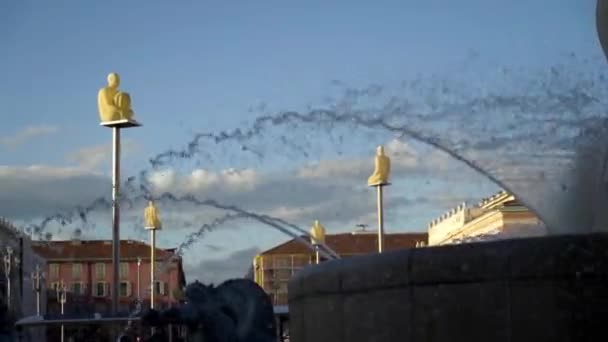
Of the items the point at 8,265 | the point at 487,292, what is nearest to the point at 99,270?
the point at 8,265

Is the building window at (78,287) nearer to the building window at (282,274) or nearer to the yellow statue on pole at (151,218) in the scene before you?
the building window at (282,274)

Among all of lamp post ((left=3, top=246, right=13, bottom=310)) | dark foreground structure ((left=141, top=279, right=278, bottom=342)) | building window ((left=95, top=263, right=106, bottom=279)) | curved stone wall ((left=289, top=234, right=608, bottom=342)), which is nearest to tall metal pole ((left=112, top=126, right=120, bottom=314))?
dark foreground structure ((left=141, top=279, right=278, bottom=342))

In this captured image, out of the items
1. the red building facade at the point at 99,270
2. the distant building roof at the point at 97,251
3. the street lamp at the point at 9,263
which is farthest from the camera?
the distant building roof at the point at 97,251

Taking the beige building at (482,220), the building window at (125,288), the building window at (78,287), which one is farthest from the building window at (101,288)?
the beige building at (482,220)

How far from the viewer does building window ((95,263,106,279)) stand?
12106cm

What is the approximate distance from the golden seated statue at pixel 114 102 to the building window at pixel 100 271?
89130mm

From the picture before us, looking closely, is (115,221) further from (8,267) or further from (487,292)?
(8,267)

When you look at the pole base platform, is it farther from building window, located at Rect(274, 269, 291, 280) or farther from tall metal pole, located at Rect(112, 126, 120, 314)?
building window, located at Rect(274, 269, 291, 280)

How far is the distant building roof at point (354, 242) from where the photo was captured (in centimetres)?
10969

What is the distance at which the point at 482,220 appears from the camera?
6069 cm

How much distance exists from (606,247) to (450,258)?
2.74ft

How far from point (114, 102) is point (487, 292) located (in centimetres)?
2755

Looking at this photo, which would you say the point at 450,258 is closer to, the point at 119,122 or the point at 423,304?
the point at 423,304

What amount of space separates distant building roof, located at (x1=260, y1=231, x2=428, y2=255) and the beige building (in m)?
21.0
